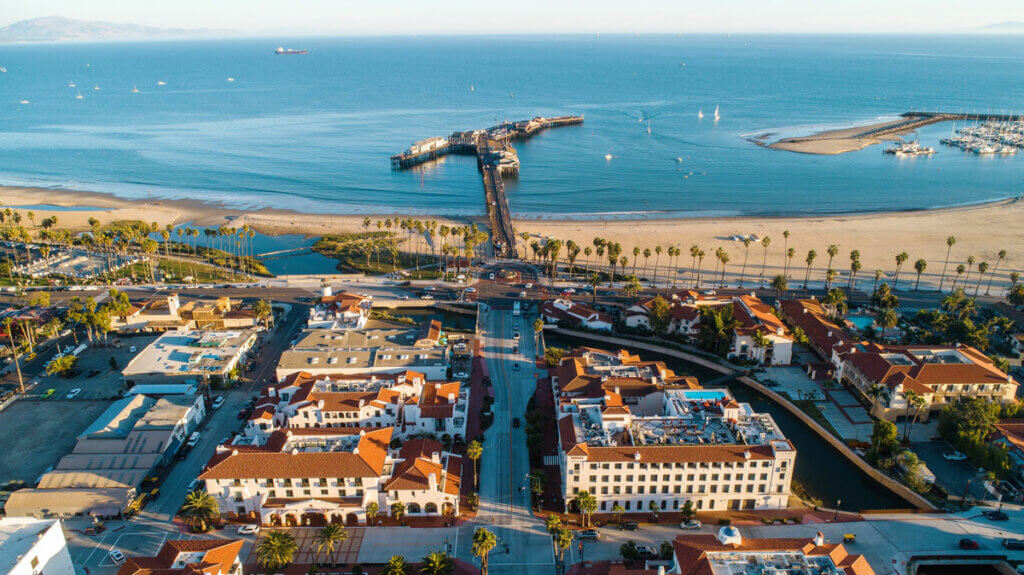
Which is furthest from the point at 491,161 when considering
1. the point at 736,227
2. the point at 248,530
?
the point at 248,530

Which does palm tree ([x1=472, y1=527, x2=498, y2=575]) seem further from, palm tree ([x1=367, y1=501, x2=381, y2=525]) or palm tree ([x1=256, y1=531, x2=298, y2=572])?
palm tree ([x1=256, y1=531, x2=298, y2=572])

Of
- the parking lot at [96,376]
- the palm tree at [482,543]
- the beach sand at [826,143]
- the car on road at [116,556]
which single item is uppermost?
the beach sand at [826,143]

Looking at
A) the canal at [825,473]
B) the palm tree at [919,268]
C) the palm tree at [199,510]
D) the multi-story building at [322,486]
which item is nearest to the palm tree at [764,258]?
the palm tree at [919,268]

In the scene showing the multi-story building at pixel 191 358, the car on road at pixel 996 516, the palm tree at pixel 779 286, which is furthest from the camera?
the palm tree at pixel 779 286

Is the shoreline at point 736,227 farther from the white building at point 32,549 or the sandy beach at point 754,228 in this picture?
the white building at point 32,549

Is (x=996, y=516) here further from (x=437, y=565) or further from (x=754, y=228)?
(x=754, y=228)

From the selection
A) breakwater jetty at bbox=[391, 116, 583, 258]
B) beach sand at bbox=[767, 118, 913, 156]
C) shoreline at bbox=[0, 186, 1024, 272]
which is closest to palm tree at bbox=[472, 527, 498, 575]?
shoreline at bbox=[0, 186, 1024, 272]
